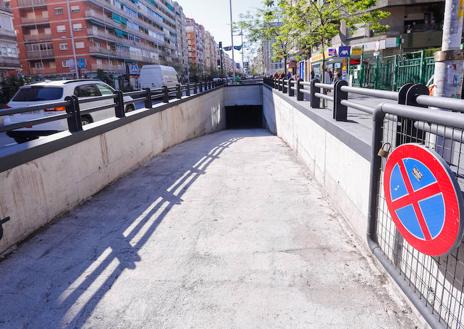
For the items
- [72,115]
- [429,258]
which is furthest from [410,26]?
[429,258]

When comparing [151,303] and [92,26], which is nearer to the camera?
[151,303]

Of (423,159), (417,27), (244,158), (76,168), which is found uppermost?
(417,27)

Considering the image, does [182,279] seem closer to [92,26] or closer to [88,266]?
[88,266]

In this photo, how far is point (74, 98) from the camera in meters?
5.87

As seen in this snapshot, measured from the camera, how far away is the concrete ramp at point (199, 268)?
9.36 feet

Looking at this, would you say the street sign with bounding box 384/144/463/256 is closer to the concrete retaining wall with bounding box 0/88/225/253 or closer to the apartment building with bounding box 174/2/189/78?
the concrete retaining wall with bounding box 0/88/225/253

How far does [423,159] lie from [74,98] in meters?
5.21

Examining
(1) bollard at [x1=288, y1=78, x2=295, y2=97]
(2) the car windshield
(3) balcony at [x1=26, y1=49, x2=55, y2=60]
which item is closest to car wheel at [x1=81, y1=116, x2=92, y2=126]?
(2) the car windshield

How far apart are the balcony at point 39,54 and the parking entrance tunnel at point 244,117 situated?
4322cm

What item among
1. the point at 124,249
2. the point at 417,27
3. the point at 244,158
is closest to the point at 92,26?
the point at 417,27

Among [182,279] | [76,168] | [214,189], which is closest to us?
[182,279]

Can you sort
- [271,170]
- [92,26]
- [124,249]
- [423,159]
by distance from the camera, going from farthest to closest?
[92,26], [271,170], [124,249], [423,159]

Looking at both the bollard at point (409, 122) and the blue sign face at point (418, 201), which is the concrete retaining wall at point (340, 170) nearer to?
the bollard at point (409, 122)

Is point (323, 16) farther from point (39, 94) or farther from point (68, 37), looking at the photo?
point (68, 37)
